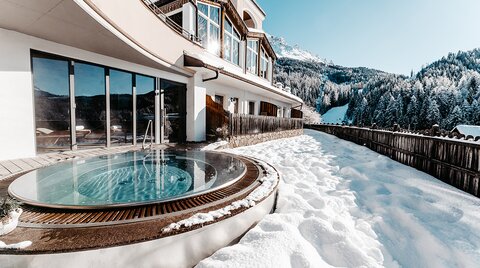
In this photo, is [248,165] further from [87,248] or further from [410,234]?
[87,248]

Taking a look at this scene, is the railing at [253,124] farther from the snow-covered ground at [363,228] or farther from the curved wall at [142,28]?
the snow-covered ground at [363,228]

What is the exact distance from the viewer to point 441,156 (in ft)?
16.3

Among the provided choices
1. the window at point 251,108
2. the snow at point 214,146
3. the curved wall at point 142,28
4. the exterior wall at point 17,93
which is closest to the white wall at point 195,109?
the curved wall at point 142,28

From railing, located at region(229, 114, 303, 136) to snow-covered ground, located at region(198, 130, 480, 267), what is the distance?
400 cm

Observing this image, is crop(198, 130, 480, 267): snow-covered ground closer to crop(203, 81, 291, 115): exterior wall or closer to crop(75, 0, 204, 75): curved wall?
crop(75, 0, 204, 75): curved wall

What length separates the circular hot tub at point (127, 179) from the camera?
101 inches

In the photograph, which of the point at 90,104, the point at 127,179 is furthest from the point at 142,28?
the point at 127,179

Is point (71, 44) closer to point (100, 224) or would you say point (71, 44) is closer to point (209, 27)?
point (100, 224)

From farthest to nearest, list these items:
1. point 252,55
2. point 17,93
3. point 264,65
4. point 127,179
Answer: point 264,65
point 252,55
point 17,93
point 127,179

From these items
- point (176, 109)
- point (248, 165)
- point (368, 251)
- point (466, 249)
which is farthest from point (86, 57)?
point (466, 249)

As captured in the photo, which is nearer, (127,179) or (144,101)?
(127,179)

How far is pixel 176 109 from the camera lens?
8.38 meters

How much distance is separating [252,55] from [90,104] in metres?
11.3

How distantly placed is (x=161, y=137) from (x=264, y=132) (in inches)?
201
